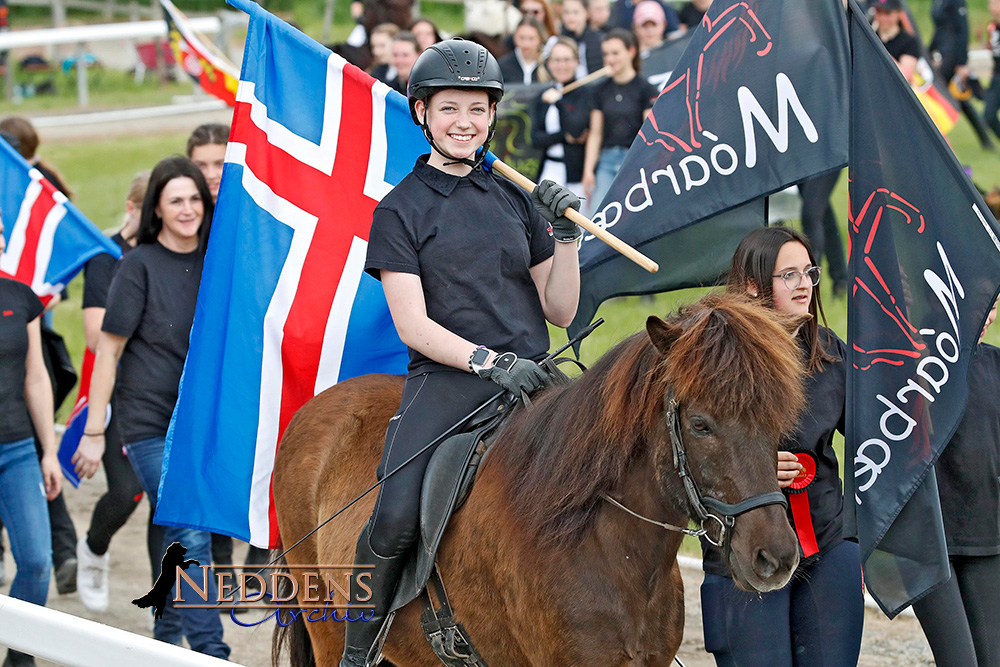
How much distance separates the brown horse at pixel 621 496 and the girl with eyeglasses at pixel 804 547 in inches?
14.5

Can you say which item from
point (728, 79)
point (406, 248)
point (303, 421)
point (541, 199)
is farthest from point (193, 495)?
point (728, 79)

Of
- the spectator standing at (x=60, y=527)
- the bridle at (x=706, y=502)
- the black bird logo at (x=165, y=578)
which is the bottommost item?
the spectator standing at (x=60, y=527)

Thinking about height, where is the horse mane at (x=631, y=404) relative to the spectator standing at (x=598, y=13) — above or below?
below

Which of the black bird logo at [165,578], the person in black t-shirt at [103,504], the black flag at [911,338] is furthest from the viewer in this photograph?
the person in black t-shirt at [103,504]

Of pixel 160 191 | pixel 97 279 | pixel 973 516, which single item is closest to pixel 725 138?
pixel 973 516

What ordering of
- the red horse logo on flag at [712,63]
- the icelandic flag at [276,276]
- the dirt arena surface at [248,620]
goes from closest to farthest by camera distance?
the red horse logo on flag at [712,63], the icelandic flag at [276,276], the dirt arena surface at [248,620]

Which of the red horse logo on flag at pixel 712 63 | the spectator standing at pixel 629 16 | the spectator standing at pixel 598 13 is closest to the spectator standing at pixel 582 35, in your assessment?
the spectator standing at pixel 598 13

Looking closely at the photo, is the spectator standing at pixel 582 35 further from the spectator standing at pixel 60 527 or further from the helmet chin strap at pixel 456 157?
the helmet chin strap at pixel 456 157

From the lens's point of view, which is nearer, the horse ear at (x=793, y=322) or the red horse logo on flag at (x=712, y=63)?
the horse ear at (x=793, y=322)

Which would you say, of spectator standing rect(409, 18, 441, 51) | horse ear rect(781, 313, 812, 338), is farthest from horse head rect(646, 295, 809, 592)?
spectator standing rect(409, 18, 441, 51)

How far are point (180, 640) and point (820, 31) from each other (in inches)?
185

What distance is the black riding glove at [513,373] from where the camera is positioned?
13.9 feet

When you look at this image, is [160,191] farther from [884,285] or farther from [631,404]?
[884,285]

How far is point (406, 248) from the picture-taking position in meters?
4.41
